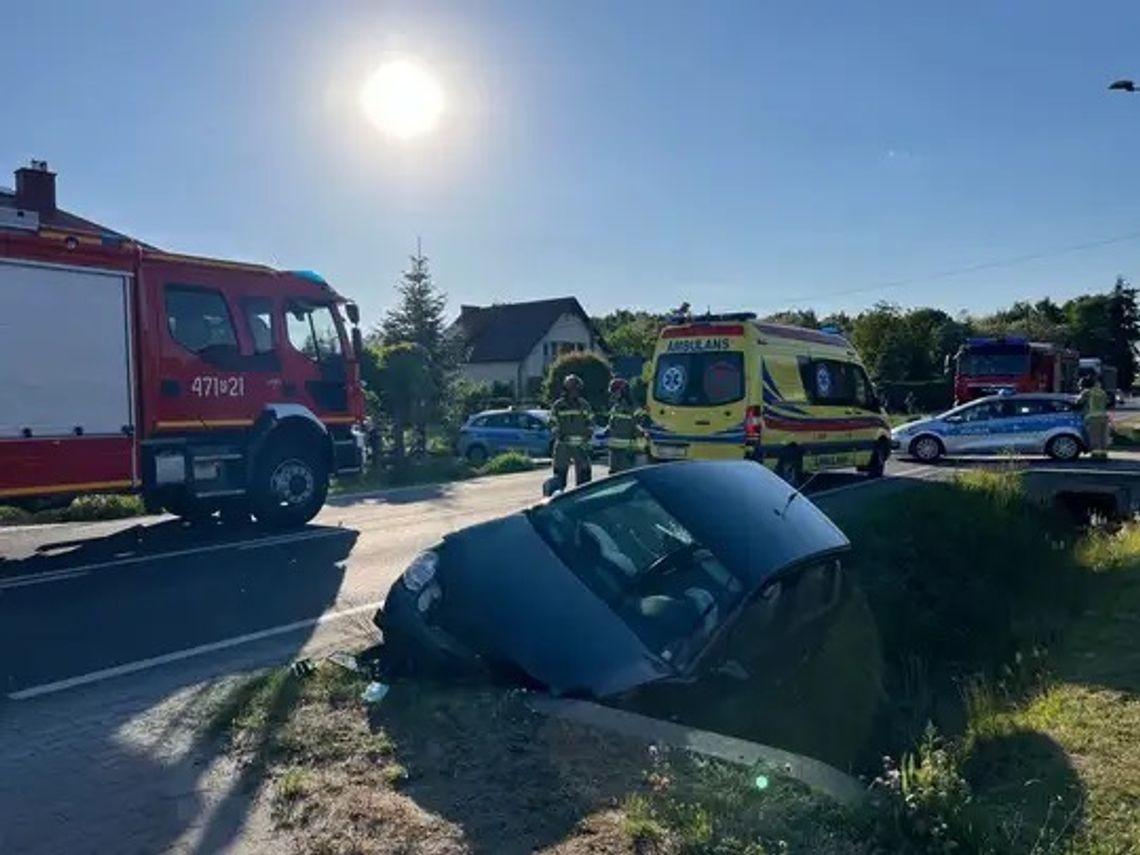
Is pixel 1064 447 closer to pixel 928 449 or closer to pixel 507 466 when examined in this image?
pixel 928 449

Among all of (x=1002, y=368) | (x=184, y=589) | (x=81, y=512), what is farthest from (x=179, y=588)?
(x=1002, y=368)

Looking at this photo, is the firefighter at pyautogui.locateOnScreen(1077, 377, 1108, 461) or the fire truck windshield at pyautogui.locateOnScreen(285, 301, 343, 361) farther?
the firefighter at pyautogui.locateOnScreen(1077, 377, 1108, 461)

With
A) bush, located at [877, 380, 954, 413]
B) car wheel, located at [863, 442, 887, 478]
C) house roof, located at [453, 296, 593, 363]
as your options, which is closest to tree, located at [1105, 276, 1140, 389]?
bush, located at [877, 380, 954, 413]

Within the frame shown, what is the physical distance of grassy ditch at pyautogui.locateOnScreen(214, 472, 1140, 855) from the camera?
2.94m

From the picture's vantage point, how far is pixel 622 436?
12180 millimetres

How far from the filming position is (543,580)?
4371mm

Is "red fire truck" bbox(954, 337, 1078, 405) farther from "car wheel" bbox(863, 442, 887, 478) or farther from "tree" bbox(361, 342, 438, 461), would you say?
"tree" bbox(361, 342, 438, 461)

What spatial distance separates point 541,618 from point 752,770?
1.27 meters

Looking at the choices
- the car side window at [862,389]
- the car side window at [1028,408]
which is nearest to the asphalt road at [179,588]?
the car side window at [862,389]

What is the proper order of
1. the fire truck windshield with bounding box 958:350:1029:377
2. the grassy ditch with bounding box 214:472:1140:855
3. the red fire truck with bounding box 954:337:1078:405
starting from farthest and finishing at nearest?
the fire truck windshield with bounding box 958:350:1029:377 → the red fire truck with bounding box 954:337:1078:405 → the grassy ditch with bounding box 214:472:1140:855

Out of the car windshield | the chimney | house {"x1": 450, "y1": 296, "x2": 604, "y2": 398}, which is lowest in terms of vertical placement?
the car windshield

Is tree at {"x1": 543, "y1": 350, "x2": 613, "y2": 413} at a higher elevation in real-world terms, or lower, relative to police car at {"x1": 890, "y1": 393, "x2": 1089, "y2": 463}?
higher

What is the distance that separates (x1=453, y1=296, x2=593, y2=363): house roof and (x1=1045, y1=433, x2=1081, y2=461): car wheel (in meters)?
35.4

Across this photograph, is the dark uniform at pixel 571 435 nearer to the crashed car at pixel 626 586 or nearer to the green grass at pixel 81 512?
the green grass at pixel 81 512
